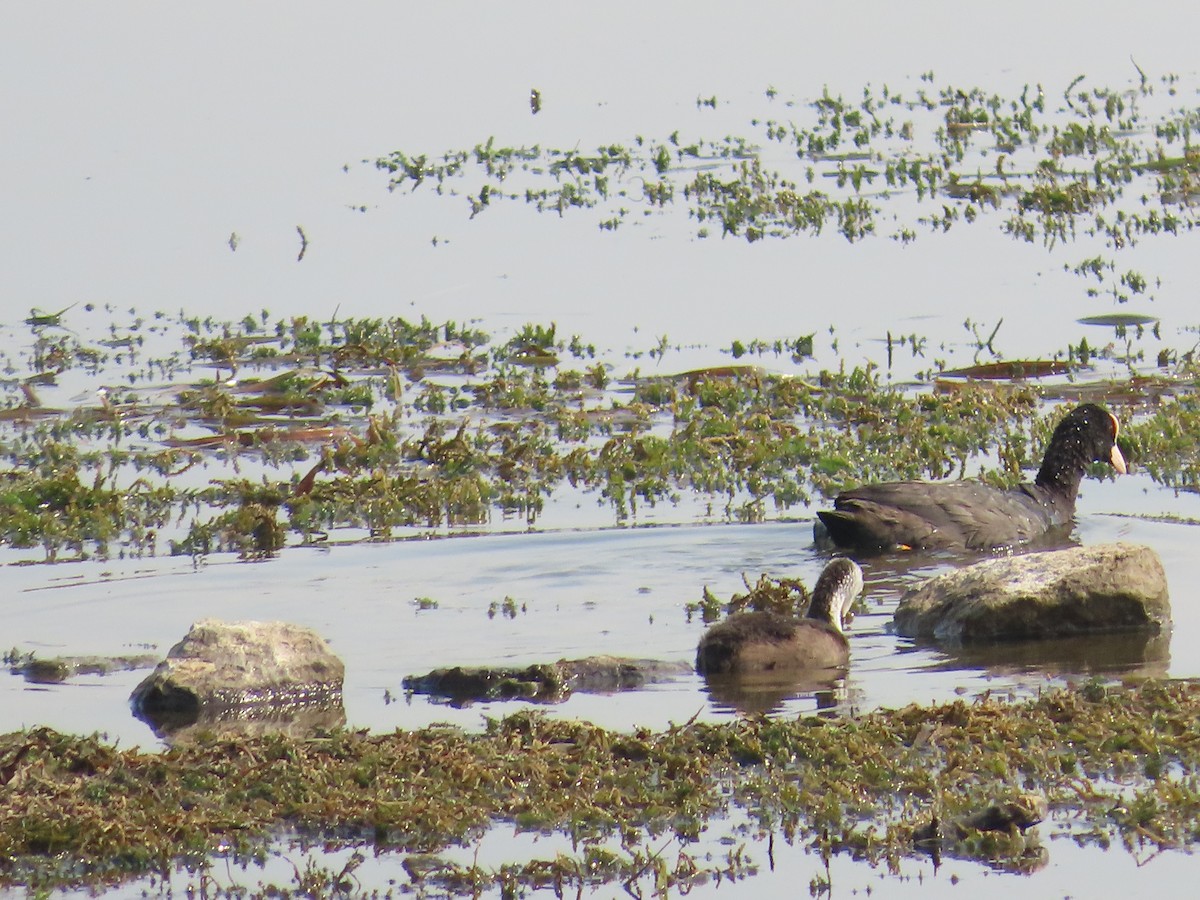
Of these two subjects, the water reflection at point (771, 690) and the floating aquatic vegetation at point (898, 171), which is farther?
the floating aquatic vegetation at point (898, 171)

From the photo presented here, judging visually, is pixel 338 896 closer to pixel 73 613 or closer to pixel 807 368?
pixel 73 613

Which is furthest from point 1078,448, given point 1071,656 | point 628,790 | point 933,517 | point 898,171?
point 898,171

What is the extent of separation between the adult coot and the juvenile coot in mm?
2932

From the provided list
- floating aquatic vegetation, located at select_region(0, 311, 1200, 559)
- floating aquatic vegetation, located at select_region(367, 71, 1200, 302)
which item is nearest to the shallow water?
floating aquatic vegetation, located at select_region(0, 311, 1200, 559)

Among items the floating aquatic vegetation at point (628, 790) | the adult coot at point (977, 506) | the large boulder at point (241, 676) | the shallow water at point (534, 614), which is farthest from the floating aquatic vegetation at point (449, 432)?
the floating aquatic vegetation at point (628, 790)

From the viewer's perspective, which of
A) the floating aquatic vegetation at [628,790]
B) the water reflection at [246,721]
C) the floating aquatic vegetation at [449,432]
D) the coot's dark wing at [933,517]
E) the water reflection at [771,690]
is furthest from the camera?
the floating aquatic vegetation at [449,432]

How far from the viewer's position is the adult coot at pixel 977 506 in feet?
46.2

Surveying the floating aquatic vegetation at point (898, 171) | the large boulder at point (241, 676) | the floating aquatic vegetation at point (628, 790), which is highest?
the floating aquatic vegetation at point (898, 171)

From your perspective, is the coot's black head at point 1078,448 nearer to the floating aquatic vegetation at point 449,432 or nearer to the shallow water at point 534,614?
the shallow water at point 534,614

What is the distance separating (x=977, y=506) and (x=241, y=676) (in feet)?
19.2

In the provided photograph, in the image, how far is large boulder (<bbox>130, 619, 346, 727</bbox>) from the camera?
406 inches

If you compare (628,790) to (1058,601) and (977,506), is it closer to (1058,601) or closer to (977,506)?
(1058,601)

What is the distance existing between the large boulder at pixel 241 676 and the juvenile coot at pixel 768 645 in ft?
5.74

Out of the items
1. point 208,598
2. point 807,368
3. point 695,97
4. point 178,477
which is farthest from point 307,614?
point 695,97
